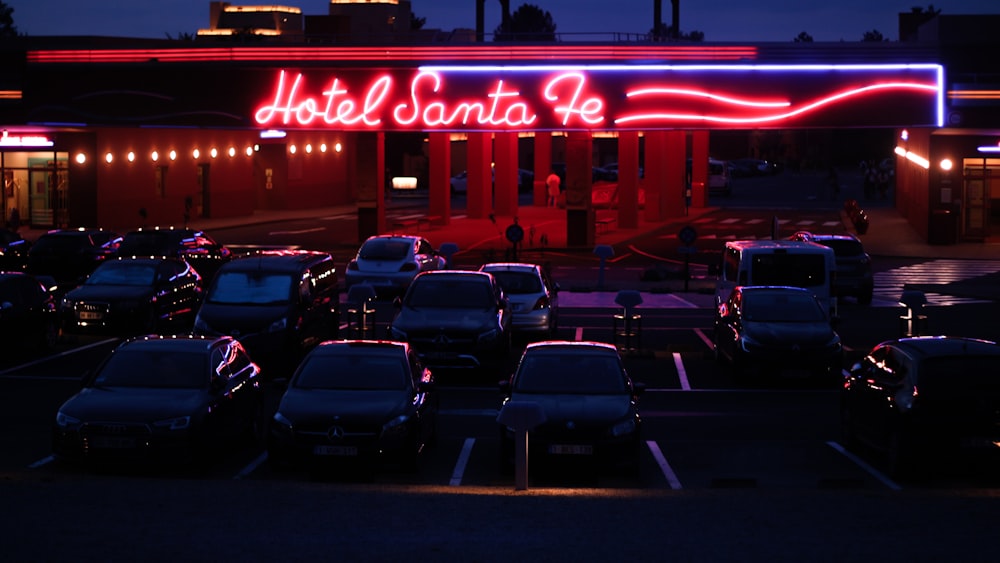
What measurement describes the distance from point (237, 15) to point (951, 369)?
94713 millimetres

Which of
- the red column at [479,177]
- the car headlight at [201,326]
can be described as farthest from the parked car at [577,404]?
the red column at [479,177]

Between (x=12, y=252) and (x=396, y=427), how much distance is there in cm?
2904

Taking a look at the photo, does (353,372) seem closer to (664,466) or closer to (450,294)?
(664,466)

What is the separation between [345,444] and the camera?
15.7 m

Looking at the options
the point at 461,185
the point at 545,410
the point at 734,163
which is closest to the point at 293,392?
the point at 545,410

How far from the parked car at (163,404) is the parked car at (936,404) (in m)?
7.61

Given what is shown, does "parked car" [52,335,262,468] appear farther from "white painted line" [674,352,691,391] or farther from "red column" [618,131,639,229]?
"red column" [618,131,639,229]

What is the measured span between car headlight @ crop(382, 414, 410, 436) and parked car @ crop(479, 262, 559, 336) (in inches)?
470

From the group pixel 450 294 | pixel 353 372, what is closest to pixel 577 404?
pixel 353 372

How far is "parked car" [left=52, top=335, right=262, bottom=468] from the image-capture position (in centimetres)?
1568

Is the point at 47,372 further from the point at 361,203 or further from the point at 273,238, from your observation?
the point at 273,238

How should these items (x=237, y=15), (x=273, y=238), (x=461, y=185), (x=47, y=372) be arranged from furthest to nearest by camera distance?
(x=237, y=15) → (x=461, y=185) → (x=273, y=238) → (x=47, y=372)

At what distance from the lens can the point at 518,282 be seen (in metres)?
28.4

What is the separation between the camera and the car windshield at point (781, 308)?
78.3 feet
